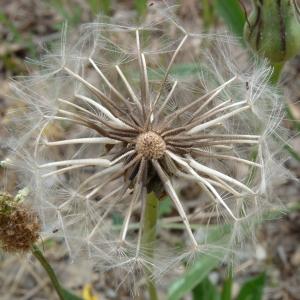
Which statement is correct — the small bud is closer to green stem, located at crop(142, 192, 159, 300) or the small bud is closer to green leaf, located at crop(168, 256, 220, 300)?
green stem, located at crop(142, 192, 159, 300)

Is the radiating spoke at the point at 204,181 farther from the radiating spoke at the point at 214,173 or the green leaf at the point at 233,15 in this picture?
the green leaf at the point at 233,15

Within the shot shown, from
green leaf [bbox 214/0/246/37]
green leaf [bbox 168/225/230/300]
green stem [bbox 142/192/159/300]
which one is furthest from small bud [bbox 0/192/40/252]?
green leaf [bbox 214/0/246/37]

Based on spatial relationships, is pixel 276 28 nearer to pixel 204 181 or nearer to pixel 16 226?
pixel 204 181

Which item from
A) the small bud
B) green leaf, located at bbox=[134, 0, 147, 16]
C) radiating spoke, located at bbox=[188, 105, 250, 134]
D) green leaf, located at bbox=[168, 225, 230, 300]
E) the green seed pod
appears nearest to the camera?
the small bud

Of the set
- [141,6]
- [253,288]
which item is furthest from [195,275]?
[141,6]

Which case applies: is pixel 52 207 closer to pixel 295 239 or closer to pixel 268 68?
A: pixel 268 68

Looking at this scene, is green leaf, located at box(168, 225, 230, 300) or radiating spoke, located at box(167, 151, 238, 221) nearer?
radiating spoke, located at box(167, 151, 238, 221)
